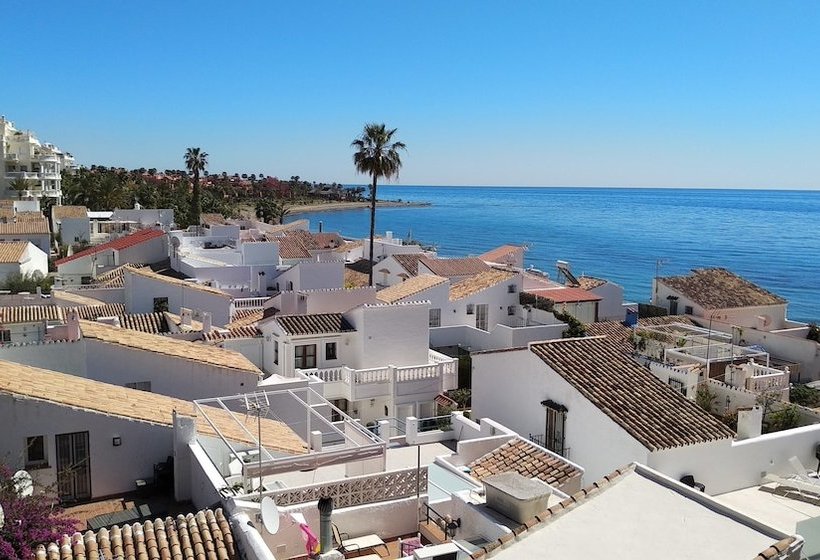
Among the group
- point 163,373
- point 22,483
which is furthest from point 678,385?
point 22,483

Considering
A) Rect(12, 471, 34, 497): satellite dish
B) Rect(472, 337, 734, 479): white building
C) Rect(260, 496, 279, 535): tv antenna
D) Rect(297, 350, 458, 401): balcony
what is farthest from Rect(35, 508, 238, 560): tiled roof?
Rect(297, 350, 458, 401): balcony

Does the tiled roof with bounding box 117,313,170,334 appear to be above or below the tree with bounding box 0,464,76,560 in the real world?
below

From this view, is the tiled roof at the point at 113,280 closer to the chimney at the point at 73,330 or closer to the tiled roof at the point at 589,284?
the chimney at the point at 73,330

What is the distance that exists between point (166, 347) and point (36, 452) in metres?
7.54

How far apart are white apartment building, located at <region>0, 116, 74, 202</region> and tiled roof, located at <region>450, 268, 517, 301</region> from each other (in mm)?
75228

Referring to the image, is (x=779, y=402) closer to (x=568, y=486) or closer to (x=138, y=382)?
(x=568, y=486)

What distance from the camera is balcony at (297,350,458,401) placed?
1035 inches

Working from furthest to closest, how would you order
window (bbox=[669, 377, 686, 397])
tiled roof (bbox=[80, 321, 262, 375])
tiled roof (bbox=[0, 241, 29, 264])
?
1. tiled roof (bbox=[0, 241, 29, 264])
2. window (bbox=[669, 377, 686, 397])
3. tiled roof (bbox=[80, 321, 262, 375])

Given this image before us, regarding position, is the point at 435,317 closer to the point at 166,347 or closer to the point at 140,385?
the point at 166,347

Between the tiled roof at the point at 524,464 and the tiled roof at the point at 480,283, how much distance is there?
71.4 ft

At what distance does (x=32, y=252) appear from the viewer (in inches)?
2020

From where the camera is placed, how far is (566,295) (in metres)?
41.3

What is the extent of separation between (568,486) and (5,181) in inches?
4074

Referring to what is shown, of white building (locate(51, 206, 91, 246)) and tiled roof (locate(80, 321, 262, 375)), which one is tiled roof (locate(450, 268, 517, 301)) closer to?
tiled roof (locate(80, 321, 262, 375))
